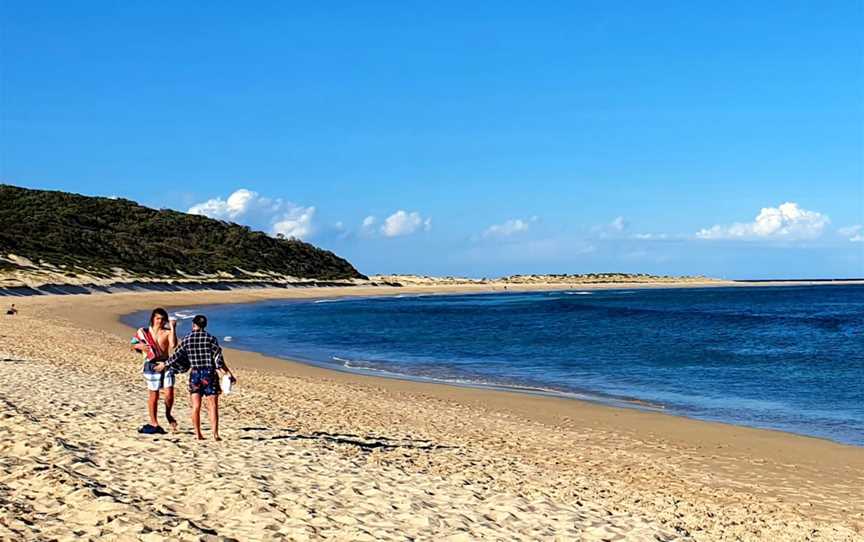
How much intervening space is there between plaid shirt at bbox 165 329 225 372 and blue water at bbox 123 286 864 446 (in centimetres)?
1062

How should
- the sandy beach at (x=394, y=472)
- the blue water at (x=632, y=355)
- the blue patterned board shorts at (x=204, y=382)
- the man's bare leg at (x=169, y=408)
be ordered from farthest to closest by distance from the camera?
the blue water at (x=632, y=355) < the man's bare leg at (x=169, y=408) < the blue patterned board shorts at (x=204, y=382) < the sandy beach at (x=394, y=472)

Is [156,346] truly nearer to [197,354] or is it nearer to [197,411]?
[197,354]

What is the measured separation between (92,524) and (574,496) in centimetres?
513

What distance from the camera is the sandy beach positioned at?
7.18 metres

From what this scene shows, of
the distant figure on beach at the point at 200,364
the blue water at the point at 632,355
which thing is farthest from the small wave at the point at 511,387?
the distant figure on beach at the point at 200,364

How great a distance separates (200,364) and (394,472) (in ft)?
9.75

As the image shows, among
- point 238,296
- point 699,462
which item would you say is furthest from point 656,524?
point 238,296

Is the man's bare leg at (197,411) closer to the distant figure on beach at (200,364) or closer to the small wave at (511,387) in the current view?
the distant figure on beach at (200,364)

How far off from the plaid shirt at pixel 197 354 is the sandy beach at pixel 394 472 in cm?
100

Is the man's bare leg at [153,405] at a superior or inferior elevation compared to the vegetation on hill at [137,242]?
inferior

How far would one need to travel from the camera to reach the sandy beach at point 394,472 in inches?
283

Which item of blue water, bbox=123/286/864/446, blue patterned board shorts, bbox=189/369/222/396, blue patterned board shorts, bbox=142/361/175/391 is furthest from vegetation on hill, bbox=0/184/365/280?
blue patterned board shorts, bbox=189/369/222/396

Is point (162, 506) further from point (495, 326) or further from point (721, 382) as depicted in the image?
point (495, 326)

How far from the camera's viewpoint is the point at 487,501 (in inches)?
329
